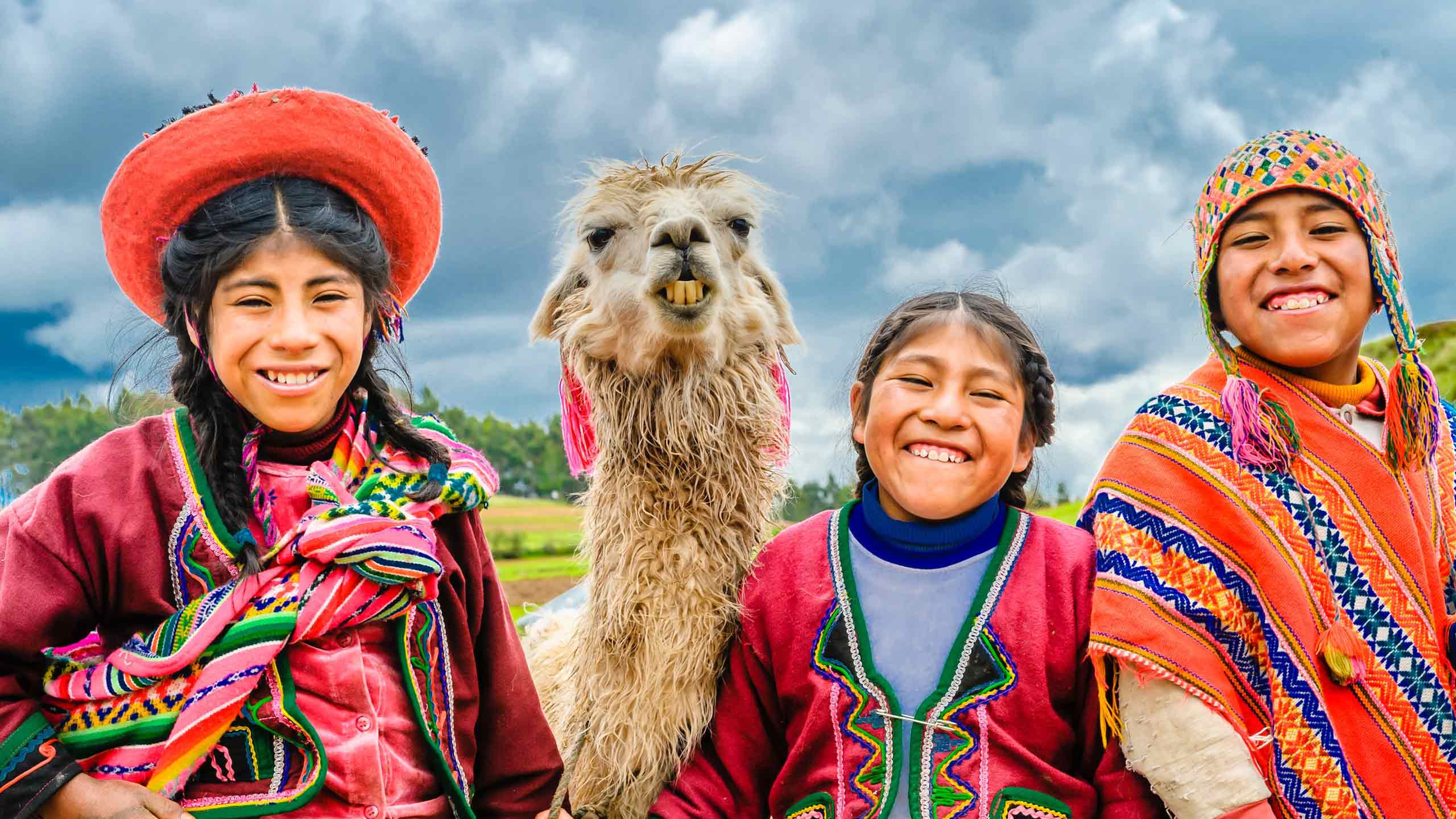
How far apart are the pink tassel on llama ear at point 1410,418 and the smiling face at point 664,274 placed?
156cm

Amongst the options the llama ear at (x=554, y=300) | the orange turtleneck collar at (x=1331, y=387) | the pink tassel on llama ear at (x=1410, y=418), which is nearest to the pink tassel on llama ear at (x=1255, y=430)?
the orange turtleneck collar at (x=1331, y=387)

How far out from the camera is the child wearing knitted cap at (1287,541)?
2.46m

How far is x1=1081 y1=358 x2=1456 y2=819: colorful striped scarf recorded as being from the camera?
2525 millimetres

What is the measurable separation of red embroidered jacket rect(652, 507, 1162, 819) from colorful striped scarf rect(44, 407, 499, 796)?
2.68 ft

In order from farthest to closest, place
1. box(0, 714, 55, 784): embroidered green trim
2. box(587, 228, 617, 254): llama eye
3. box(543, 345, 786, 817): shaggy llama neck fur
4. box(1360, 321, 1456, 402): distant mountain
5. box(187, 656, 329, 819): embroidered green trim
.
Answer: box(1360, 321, 1456, 402): distant mountain < box(587, 228, 617, 254): llama eye < box(543, 345, 786, 817): shaggy llama neck fur < box(187, 656, 329, 819): embroidered green trim < box(0, 714, 55, 784): embroidered green trim

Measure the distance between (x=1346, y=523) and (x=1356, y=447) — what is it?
198 mm

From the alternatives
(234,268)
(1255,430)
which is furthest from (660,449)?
(1255,430)

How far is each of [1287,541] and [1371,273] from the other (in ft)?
2.35

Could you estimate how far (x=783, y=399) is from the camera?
3.18m

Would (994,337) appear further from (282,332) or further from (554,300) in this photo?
(282,332)

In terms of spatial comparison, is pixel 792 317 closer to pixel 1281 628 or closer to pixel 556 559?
pixel 1281 628

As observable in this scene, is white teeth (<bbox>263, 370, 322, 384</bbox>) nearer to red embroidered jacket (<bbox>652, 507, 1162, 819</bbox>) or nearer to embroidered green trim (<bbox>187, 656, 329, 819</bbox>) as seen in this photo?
embroidered green trim (<bbox>187, 656, 329, 819</bbox>)

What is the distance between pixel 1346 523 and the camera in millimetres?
2641

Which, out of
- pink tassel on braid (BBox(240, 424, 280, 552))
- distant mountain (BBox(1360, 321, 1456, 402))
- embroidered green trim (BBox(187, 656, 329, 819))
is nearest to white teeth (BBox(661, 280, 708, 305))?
pink tassel on braid (BBox(240, 424, 280, 552))
